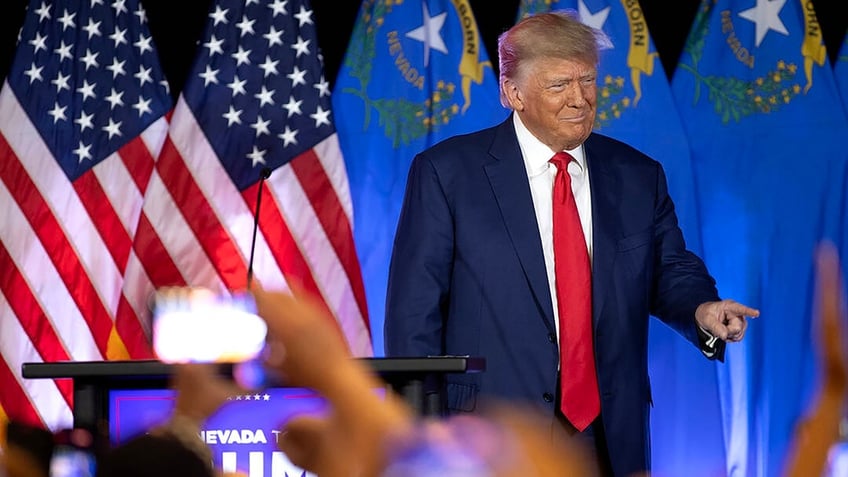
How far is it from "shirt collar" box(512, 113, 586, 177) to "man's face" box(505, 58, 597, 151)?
1 centimetres

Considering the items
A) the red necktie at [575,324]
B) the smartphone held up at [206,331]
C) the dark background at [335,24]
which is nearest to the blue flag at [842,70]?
the dark background at [335,24]

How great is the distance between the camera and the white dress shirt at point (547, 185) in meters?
2.90

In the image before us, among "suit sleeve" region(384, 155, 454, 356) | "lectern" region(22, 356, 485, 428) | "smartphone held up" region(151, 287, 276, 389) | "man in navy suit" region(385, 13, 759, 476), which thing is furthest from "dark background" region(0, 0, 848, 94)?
"smartphone held up" region(151, 287, 276, 389)

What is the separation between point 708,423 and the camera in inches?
167

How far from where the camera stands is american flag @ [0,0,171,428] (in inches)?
177

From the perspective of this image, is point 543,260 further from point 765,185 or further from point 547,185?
point 765,185

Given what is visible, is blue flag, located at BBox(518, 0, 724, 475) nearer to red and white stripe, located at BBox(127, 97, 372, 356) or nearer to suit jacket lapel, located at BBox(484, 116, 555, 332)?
red and white stripe, located at BBox(127, 97, 372, 356)

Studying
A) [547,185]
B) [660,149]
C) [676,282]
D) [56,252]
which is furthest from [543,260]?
[56,252]

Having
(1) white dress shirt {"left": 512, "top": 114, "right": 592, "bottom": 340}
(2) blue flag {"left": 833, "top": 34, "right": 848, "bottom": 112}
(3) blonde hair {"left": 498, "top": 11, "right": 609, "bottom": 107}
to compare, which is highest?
(2) blue flag {"left": 833, "top": 34, "right": 848, "bottom": 112}

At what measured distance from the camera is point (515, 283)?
285 cm

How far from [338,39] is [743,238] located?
164cm

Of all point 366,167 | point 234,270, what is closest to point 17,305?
point 234,270

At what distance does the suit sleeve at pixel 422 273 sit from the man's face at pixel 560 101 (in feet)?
0.94

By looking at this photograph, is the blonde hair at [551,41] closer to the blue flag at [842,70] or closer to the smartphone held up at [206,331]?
the blue flag at [842,70]
